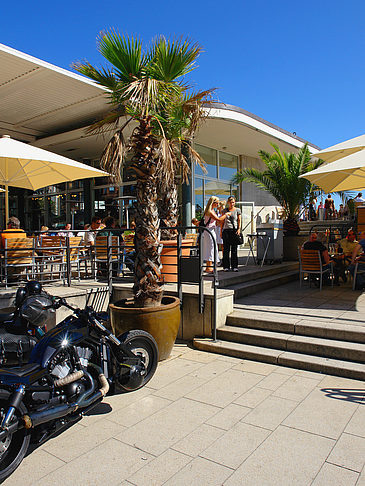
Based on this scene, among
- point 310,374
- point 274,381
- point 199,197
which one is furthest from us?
point 199,197

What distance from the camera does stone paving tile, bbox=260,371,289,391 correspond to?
4.04 meters

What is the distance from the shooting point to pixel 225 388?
4.02m

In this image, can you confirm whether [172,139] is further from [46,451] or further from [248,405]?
[46,451]

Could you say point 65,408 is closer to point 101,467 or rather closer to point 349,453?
point 101,467

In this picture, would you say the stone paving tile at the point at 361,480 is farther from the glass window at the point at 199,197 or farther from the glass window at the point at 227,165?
the glass window at the point at 227,165

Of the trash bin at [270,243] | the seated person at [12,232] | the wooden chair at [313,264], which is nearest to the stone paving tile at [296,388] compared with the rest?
the wooden chair at [313,264]

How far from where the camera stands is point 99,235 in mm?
8031

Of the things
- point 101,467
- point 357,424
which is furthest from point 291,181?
point 101,467

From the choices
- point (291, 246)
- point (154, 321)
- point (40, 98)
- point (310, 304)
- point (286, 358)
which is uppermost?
point (40, 98)

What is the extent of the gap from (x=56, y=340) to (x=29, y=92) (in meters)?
10.1

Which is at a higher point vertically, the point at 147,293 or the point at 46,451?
the point at 147,293

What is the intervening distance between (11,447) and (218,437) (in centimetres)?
156

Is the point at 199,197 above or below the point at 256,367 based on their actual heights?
above

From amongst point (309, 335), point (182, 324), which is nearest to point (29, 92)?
point (182, 324)
